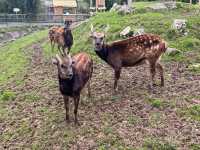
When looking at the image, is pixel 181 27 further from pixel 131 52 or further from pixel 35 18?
pixel 35 18

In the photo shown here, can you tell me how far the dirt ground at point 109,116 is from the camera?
9.15 meters

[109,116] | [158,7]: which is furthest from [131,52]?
[158,7]

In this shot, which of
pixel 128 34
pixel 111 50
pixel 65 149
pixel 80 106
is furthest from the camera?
pixel 128 34

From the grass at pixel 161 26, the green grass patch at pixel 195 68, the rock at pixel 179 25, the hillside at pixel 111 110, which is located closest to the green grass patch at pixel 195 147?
the hillside at pixel 111 110

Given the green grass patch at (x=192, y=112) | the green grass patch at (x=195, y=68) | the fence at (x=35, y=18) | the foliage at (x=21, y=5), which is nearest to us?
the green grass patch at (x=192, y=112)

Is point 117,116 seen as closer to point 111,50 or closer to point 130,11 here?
point 111,50

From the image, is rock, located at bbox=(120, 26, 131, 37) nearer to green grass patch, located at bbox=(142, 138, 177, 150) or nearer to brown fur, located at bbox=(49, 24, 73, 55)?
brown fur, located at bbox=(49, 24, 73, 55)

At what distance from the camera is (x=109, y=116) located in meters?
10.1

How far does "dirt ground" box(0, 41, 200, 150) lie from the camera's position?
915 centimetres

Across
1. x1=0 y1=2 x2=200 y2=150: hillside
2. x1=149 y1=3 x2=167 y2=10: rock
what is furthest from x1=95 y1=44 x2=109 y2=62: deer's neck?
x1=149 y1=3 x2=167 y2=10: rock

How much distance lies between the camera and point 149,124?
380 inches

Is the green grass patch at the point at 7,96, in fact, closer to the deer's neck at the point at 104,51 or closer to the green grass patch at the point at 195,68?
the deer's neck at the point at 104,51

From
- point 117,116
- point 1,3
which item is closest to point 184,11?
point 117,116

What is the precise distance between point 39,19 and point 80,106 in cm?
3851
